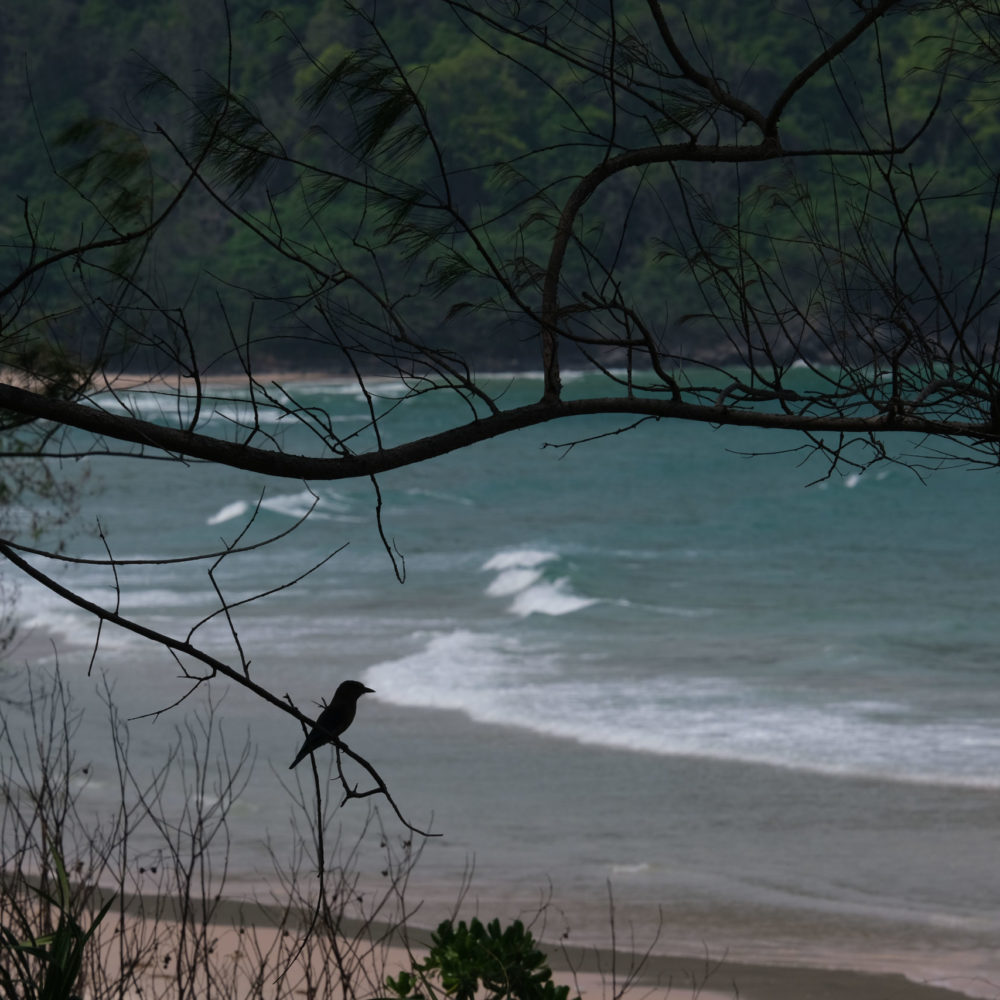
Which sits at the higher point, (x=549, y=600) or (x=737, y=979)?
(x=549, y=600)

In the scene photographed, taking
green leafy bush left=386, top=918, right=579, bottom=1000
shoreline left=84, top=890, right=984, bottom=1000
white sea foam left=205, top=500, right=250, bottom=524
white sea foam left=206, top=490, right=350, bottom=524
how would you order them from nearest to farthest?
1. green leafy bush left=386, top=918, right=579, bottom=1000
2. shoreline left=84, top=890, right=984, bottom=1000
3. white sea foam left=205, top=500, right=250, bottom=524
4. white sea foam left=206, top=490, right=350, bottom=524

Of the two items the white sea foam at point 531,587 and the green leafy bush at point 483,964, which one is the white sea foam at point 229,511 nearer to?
the white sea foam at point 531,587

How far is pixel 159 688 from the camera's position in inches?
490

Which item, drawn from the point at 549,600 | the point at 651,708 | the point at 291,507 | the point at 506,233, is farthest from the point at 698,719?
the point at 291,507

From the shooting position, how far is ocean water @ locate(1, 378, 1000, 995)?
26.0 ft

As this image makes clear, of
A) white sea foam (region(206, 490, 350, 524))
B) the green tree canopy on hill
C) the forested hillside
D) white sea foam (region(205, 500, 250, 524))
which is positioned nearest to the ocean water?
the green tree canopy on hill

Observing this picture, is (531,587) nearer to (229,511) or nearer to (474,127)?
(229,511)

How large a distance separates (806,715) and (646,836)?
310cm

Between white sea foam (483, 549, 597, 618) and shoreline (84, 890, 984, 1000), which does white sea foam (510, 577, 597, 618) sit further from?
shoreline (84, 890, 984, 1000)

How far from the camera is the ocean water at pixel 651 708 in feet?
26.0

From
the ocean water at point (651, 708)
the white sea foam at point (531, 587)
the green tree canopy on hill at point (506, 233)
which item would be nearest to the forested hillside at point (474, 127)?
the green tree canopy on hill at point (506, 233)

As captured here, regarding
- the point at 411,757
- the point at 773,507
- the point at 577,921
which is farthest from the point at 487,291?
the point at 773,507

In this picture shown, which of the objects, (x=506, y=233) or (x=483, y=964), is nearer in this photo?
(x=506, y=233)

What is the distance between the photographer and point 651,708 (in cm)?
1188
